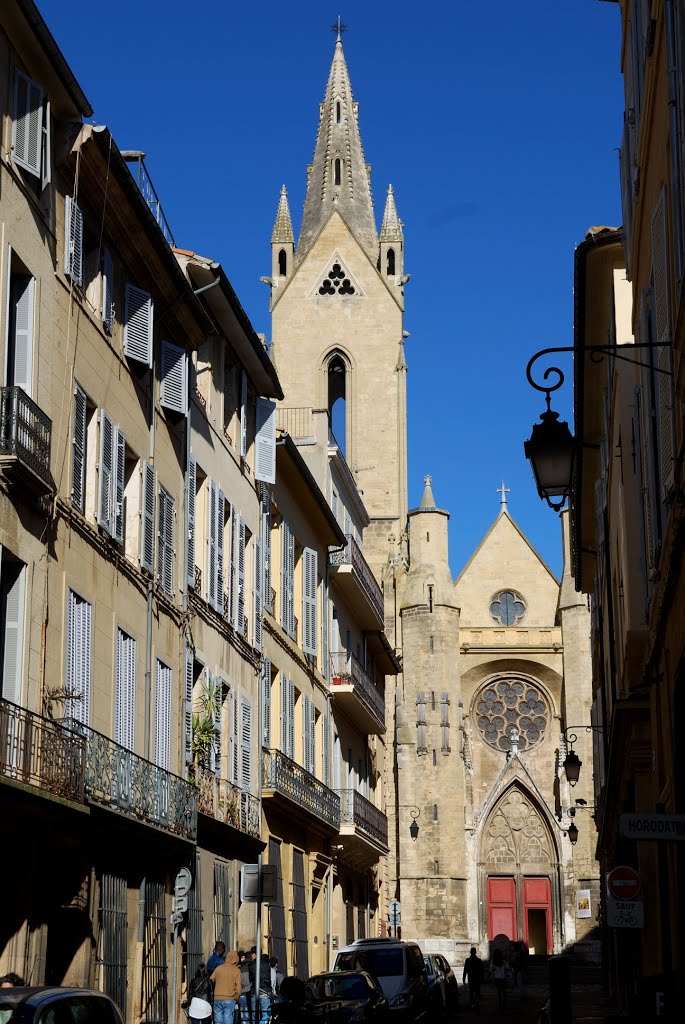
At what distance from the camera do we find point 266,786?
25844 millimetres

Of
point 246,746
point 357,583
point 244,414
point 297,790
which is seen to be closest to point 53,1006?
point 246,746

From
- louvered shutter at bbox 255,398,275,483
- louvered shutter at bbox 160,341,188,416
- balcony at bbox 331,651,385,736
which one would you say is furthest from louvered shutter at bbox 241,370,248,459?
balcony at bbox 331,651,385,736

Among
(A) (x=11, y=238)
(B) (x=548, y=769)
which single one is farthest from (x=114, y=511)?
(B) (x=548, y=769)

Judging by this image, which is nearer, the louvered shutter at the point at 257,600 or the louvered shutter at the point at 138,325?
the louvered shutter at the point at 138,325

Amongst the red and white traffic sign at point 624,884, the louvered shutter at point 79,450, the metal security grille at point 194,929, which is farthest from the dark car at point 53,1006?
the metal security grille at point 194,929

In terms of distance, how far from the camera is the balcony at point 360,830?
112 feet

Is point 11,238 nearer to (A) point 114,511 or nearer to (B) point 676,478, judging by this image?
(A) point 114,511

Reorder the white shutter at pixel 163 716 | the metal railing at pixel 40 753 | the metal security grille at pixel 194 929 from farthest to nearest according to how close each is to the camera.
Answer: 1. the metal security grille at pixel 194 929
2. the white shutter at pixel 163 716
3. the metal railing at pixel 40 753

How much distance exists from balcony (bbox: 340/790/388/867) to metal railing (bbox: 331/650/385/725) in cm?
228

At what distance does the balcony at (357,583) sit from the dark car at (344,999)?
15.7 meters

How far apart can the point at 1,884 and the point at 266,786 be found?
11.7m

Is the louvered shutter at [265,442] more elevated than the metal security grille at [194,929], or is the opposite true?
the louvered shutter at [265,442]

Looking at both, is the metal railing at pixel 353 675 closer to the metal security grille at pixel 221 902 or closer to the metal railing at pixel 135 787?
the metal security grille at pixel 221 902

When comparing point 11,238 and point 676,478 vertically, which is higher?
point 11,238
